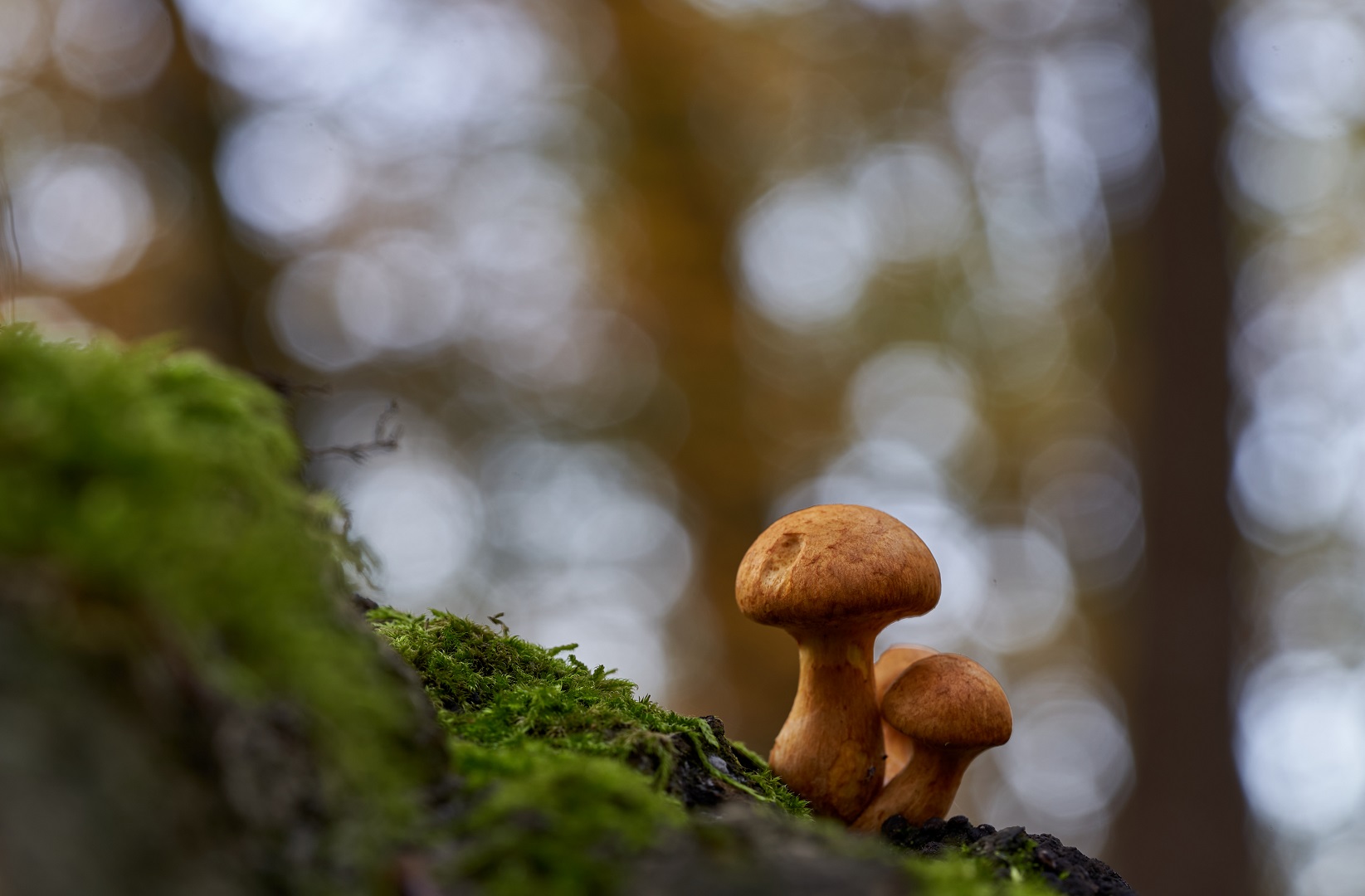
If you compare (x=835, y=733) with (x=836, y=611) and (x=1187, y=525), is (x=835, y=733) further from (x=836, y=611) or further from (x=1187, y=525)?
(x=1187, y=525)

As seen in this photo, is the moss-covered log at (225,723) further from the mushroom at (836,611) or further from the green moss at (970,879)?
the mushroom at (836,611)

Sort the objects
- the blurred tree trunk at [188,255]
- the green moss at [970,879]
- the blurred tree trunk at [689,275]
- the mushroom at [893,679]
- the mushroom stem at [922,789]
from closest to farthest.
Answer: the green moss at [970,879]
the mushroom stem at [922,789]
the mushroom at [893,679]
the blurred tree trunk at [188,255]
the blurred tree trunk at [689,275]

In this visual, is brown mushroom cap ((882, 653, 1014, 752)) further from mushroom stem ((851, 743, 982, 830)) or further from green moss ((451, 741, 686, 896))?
green moss ((451, 741, 686, 896))

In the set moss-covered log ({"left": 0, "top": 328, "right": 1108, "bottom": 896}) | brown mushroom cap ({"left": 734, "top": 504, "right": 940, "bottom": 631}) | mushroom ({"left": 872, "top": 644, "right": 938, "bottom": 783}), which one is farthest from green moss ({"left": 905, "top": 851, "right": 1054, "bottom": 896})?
mushroom ({"left": 872, "top": 644, "right": 938, "bottom": 783})

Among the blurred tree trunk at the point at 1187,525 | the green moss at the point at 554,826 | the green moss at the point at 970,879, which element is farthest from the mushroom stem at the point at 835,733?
the blurred tree trunk at the point at 1187,525

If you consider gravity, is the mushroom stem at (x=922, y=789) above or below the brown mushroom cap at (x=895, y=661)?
below

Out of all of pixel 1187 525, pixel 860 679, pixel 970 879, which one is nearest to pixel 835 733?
pixel 860 679

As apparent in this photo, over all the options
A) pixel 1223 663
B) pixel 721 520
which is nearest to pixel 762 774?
pixel 1223 663

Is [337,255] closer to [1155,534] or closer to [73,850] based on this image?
[1155,534]
